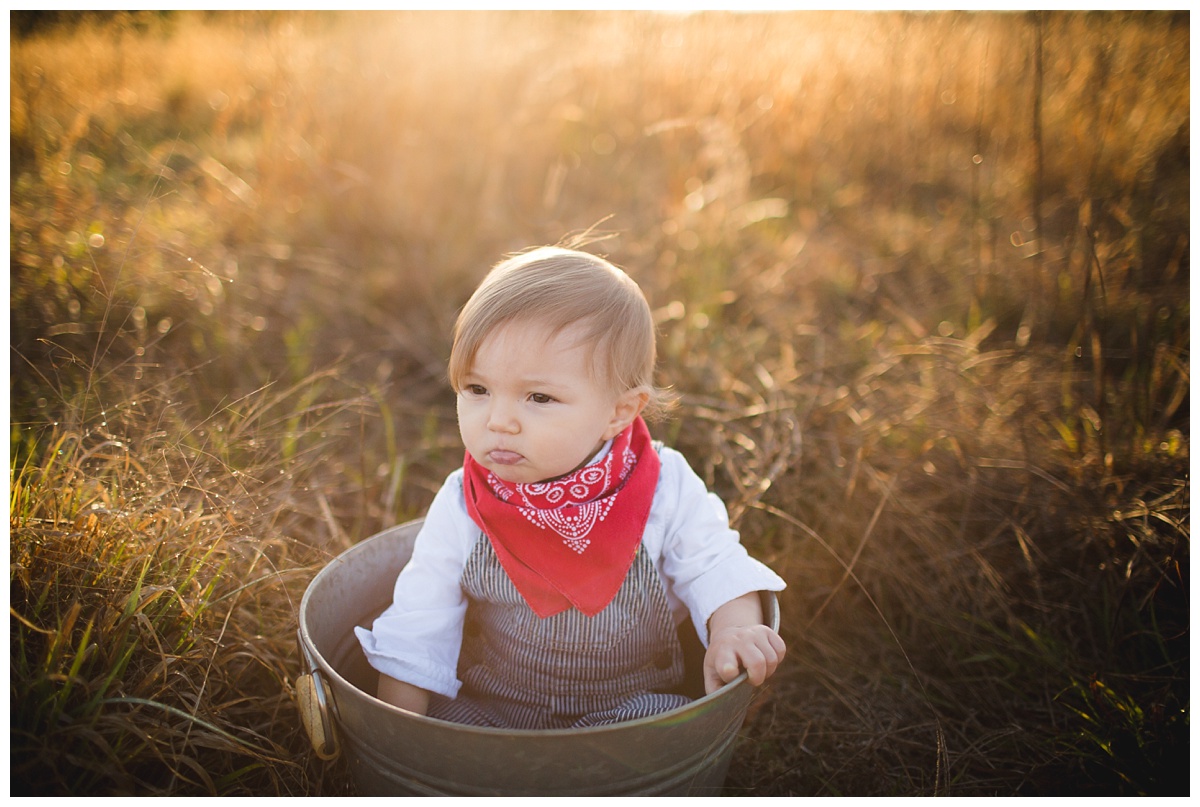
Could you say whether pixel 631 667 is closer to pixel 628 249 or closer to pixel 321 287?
pixel 628 249

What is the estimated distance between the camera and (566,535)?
4.78ft

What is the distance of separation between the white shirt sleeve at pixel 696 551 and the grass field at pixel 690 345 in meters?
0.51

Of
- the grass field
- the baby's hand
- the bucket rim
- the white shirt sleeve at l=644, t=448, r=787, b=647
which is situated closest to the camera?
the bucket rim

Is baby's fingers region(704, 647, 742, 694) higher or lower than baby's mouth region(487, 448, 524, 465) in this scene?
lower

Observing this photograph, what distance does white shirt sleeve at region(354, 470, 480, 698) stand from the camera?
4.75 ft

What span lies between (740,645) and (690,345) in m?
1.53

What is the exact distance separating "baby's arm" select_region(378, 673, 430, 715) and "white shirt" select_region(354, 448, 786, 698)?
0.06ft

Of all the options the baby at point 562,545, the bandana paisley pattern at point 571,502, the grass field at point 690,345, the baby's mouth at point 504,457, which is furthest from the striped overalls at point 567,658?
the grass field at point 690,345

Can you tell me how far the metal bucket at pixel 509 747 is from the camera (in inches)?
43.4

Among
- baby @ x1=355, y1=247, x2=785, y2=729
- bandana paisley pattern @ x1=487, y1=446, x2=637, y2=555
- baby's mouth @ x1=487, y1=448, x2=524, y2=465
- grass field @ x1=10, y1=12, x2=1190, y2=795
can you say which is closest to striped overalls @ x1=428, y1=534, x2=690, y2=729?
baby @ x1=355, y1=247, x2=785, y2=729

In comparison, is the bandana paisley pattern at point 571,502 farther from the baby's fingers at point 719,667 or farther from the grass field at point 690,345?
the grass field at point 690,345

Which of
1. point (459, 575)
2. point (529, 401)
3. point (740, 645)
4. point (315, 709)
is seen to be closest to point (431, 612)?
point (459, 575)

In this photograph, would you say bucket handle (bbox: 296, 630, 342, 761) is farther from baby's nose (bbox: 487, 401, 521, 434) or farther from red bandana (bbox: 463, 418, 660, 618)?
baby's nose (bbox: 487, 401, 521, 434)

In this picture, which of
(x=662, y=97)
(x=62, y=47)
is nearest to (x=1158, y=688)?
(x=662, y=97)
